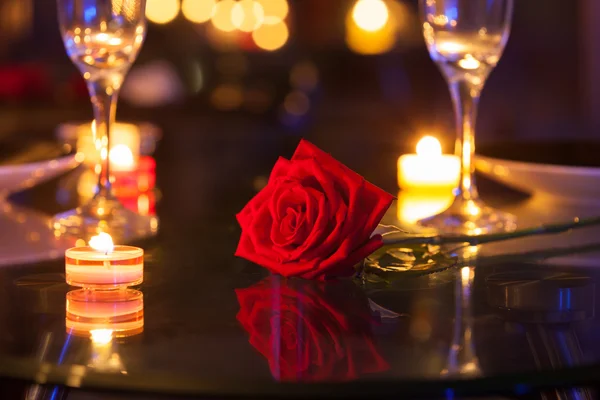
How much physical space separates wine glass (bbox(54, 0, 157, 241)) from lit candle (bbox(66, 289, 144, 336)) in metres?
0.24

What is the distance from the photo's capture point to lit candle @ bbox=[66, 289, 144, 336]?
501 mm

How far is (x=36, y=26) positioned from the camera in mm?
5328

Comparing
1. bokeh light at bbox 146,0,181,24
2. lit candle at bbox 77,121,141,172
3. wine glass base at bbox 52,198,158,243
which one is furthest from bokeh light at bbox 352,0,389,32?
wine glass base at bbox 52,198,158,243

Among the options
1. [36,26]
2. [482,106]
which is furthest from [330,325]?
[36,26]

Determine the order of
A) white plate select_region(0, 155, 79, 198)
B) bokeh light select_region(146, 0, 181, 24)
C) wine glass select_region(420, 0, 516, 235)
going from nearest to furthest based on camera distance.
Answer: wine glass select_region(420, 0, 516, 235)
white plate select_region(0, 155, 79, 198)
bokeh light select_region(146, 0, 181, 24)

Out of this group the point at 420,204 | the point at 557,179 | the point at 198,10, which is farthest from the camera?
the point at 198,10

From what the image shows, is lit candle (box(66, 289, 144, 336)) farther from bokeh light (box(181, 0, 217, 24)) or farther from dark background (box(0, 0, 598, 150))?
bokeh light (box(181, 0, 217, 24))

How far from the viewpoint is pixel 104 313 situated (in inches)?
21.4

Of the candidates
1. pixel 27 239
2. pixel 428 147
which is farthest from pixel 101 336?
pixel 428 147

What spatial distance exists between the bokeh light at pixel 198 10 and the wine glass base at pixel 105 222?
427 cm

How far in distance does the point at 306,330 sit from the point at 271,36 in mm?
4601

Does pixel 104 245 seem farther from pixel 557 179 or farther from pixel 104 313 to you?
pixel 557 179

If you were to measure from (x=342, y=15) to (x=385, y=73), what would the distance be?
0.37 metres

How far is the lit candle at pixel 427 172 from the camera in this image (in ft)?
3.79
